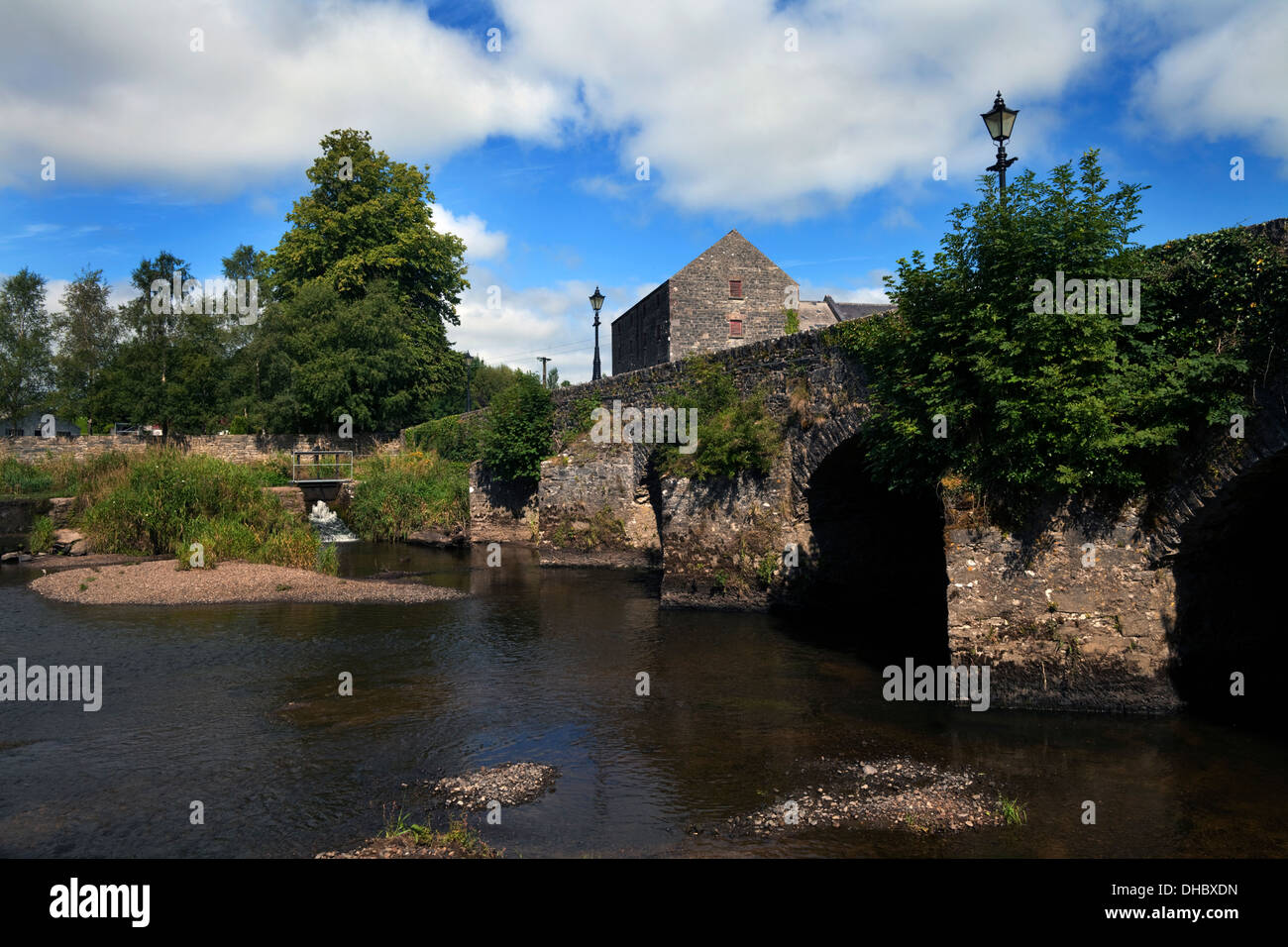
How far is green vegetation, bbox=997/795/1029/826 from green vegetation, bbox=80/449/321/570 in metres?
16.9

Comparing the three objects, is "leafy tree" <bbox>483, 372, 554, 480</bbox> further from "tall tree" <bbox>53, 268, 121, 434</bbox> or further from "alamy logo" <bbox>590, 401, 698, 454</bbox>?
"tall tree" <bbox>53, 268, 121, 434</bbox>

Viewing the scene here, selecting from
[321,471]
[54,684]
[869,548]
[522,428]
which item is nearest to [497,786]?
[54,684]

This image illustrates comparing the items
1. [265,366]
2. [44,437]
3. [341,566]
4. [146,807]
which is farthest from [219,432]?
[146,807]

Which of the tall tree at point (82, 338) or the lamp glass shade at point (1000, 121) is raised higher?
the tall tree at point (82, 338)

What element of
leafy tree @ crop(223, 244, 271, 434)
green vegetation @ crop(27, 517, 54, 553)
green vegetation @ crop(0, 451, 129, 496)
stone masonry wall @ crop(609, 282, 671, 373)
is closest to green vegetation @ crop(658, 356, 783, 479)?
green vegetation @ crop(27, 517, 54, 553)

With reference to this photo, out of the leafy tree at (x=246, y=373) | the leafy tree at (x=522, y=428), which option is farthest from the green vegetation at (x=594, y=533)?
the leafy tree at (x=246, y=373)

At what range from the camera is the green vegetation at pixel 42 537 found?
21109 millimetres

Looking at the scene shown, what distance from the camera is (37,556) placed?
2077 cm

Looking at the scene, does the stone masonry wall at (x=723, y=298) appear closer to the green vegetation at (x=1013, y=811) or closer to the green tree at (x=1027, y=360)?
the green tree at (x=1027, y=360)

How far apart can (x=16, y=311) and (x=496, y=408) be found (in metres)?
41.3

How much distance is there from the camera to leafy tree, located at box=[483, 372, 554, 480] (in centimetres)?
2383

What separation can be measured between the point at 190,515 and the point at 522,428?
946 centimetres

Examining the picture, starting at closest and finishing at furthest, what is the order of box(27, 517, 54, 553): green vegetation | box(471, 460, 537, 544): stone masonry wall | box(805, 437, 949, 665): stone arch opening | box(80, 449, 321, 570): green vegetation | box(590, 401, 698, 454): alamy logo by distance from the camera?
box(805, 437, 949, 665): stone arch opening
box(590, 401, 698, 454): alamy logo
box(80, 449, 321, 570): green vegetation
box(27, 517, 54, 553): green vegetation
box(471, 460, 537, 544): stone masonry wall
